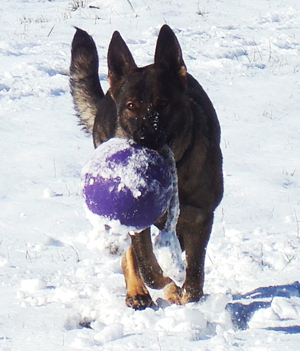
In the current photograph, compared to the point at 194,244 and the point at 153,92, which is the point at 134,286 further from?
the point at 153,92

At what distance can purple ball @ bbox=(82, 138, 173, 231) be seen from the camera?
9.55ft

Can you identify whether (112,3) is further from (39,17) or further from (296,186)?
(296,186)

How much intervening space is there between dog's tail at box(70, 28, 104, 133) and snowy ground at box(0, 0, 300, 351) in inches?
33.2

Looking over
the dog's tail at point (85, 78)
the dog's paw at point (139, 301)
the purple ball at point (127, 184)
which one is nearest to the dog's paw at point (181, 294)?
the dog's paw at point (139, 301)

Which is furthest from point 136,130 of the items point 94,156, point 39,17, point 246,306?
point 39,17

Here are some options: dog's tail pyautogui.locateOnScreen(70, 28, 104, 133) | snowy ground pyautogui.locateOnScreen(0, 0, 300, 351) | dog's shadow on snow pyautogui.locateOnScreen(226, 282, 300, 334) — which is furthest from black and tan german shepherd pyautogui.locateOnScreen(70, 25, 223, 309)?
dog's tail pyautogui.locateOnScreen(70, 28, 104, 133)

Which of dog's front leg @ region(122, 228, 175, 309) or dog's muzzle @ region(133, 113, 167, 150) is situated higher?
dog's muzzle @ region(133, 113, 167, 150)

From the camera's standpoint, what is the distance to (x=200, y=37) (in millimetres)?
10773

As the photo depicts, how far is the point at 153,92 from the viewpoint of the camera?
143 inches

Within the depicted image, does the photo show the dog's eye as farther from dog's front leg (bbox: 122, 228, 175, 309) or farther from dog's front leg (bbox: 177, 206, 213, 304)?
dog's front leg (bbox: 122, 228, 175, 309)

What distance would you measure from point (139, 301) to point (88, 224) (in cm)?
139

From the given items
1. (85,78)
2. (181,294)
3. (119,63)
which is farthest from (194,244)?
(85,78)

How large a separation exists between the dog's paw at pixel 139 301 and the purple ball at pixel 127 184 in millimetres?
804

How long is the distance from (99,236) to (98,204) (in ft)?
0.50
